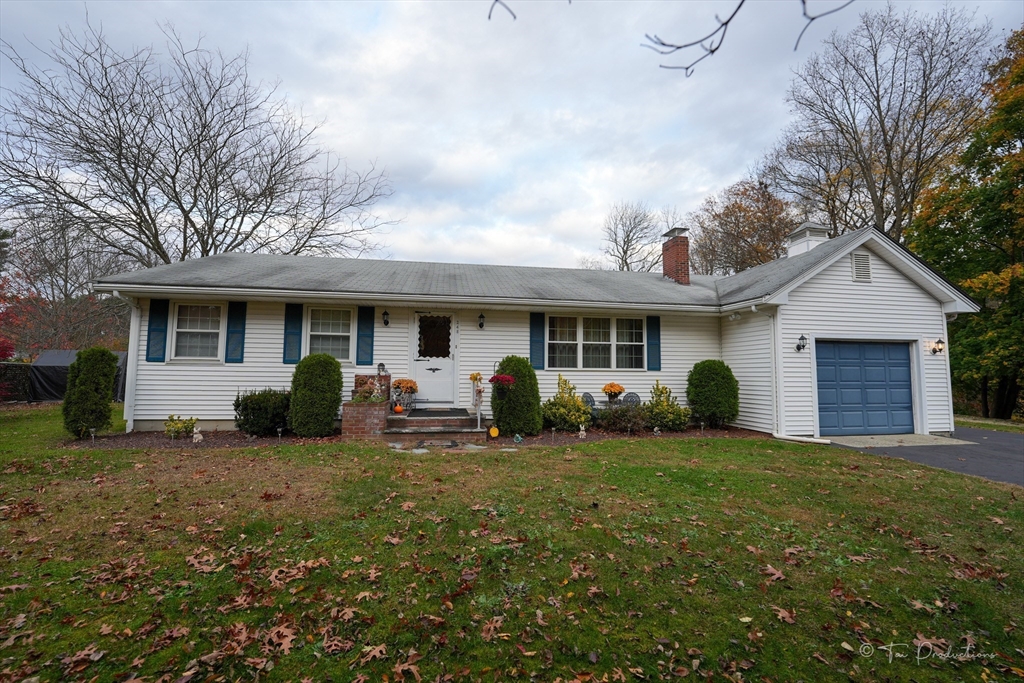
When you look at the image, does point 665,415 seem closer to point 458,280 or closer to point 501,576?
point 458,280

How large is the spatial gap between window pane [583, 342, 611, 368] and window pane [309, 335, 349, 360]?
556 cm

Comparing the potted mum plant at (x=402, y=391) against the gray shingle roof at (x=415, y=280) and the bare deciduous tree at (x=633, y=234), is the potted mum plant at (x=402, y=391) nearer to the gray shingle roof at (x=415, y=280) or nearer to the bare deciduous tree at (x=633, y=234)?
the gray shingle roof at (x=415, y=280)

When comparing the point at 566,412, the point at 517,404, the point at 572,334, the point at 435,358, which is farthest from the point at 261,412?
the point at 572,334

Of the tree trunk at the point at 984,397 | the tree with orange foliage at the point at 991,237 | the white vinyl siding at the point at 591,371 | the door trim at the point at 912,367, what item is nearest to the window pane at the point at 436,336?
the white vinyl siding at the point at 591,371

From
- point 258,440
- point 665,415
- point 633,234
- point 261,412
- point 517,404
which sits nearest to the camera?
point 258,440

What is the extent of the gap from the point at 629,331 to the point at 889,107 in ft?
55.6

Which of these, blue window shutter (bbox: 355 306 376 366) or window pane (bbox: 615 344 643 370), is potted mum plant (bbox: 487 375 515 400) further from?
window pane (bbox: 615 344 643 370)

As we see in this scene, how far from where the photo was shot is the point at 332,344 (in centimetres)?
1008

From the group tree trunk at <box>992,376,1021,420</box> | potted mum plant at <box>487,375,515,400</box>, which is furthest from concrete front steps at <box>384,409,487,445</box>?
tree trunk at <box>992,376,1021,420</box>

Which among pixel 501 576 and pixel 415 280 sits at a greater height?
pixel 415 280

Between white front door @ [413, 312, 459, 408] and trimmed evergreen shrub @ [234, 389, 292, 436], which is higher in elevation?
white front door @ [413, 312, 459, 408]

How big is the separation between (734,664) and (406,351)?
8.70 metres

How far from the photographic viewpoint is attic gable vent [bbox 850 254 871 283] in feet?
33.3

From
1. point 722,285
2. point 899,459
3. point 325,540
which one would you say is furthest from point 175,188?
point 899,459
